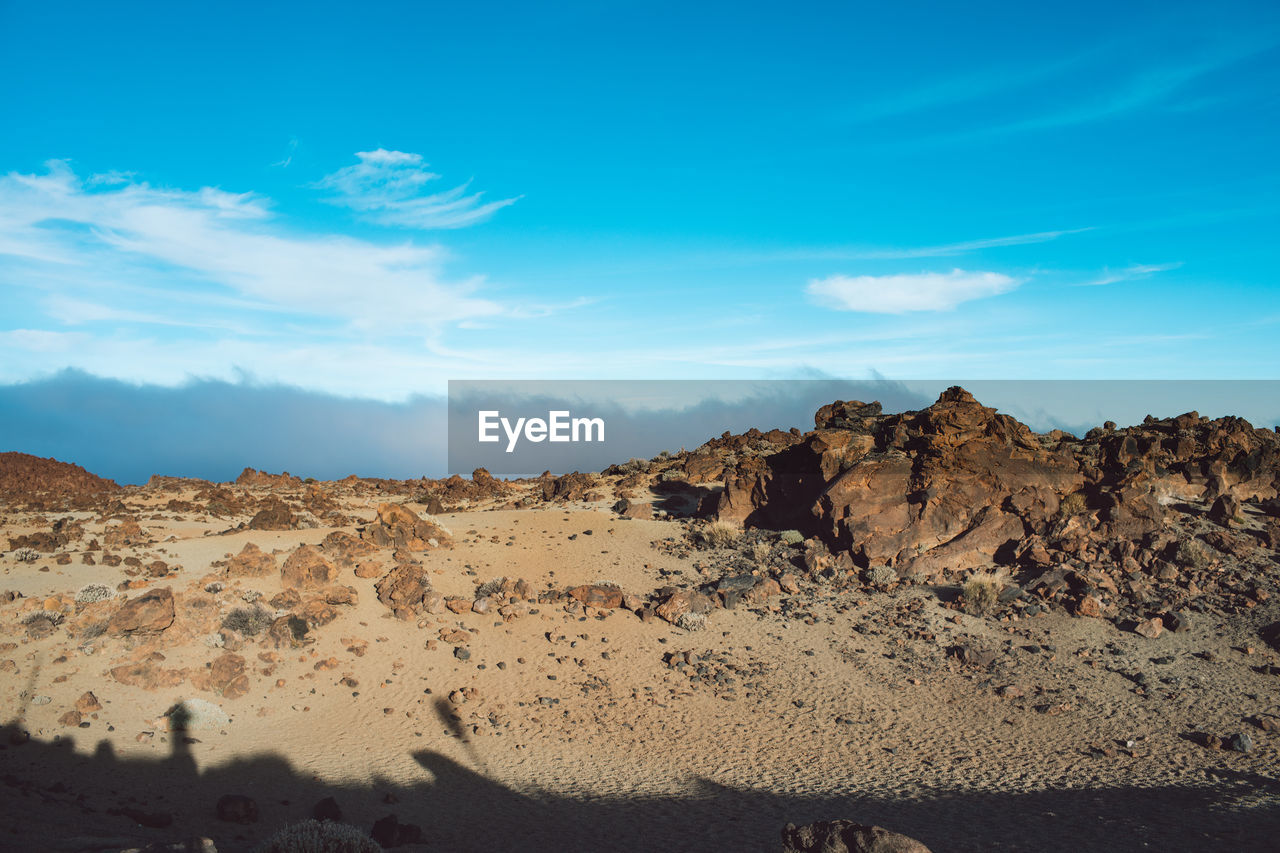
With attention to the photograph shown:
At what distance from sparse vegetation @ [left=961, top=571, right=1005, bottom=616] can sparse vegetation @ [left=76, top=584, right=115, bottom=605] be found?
67.2 feet

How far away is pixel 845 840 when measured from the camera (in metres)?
7.11

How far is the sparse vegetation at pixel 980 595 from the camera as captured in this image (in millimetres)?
17734

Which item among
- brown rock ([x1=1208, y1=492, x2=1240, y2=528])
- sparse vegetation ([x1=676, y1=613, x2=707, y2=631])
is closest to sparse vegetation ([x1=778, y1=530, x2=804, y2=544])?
sparse vegetation ([x1=676, y1=613, x2=707, y2=631])

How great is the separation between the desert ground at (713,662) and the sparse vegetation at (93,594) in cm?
7

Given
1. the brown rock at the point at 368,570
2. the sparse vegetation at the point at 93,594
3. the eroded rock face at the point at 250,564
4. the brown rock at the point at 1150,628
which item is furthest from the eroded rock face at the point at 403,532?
the brown rock at the point at 1150,628

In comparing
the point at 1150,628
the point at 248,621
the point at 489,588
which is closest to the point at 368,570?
the point at 489,588

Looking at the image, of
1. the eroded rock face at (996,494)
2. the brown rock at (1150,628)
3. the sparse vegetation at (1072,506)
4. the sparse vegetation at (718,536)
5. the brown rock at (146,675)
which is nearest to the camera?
the brown rock at (146,675)

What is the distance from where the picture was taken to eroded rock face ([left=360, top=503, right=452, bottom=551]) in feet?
71.3

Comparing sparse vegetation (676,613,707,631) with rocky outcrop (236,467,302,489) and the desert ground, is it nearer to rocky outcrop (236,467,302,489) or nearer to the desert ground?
the desert ground

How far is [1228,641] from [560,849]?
1552 centimetres

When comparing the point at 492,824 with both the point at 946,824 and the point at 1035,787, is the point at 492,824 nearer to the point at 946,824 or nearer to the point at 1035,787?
the point at 946,824

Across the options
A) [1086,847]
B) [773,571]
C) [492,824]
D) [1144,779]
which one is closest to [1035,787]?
[1144,779]

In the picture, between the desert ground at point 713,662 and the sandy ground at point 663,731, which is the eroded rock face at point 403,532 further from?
the sandy ground at point 663,731

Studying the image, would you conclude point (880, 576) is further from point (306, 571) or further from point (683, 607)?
point (306, 571)
